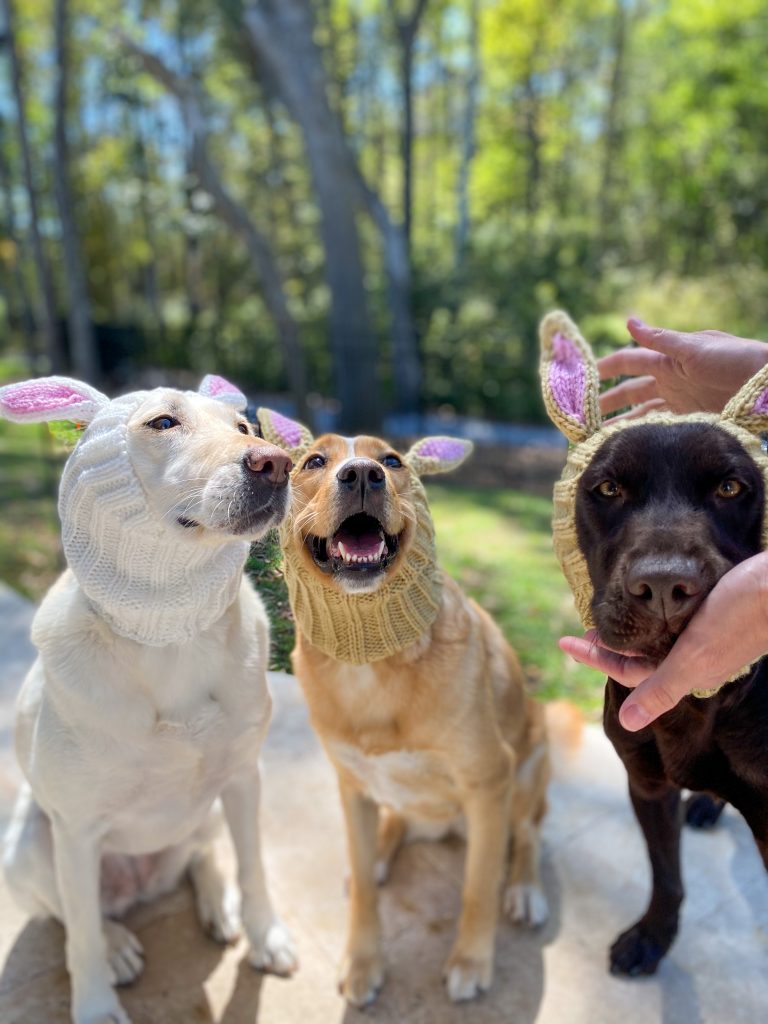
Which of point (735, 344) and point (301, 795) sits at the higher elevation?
point (735, 344)

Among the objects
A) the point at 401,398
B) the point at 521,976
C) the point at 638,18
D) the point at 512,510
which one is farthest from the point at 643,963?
the point at 638,18

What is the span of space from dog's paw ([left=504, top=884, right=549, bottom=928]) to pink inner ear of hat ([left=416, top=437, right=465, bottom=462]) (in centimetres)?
145

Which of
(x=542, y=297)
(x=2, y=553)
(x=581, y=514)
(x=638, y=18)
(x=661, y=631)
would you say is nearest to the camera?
(x=661, y=631)

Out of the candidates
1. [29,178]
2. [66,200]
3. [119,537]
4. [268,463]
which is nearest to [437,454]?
[268,463]

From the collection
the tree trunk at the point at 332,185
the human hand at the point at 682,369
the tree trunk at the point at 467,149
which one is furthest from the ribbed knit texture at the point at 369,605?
the tree trunk at the point at 467,149

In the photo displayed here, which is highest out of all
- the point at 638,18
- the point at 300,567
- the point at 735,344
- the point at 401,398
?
the point at 638,18

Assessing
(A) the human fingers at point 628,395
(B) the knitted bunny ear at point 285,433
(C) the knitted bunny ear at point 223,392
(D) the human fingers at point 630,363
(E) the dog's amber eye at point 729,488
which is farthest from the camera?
(A) the human fingers at point 628,395

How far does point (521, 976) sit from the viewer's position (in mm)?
2307

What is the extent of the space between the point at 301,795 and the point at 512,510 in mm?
4911

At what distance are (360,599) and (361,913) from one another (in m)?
1.06

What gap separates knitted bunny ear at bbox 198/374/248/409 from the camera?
6.04 feet

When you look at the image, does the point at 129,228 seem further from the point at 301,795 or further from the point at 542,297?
the point at 301,795

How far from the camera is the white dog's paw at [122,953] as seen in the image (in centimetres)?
225

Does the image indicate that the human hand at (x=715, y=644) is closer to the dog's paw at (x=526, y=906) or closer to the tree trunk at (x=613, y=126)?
the dog's paw at (x=526, y=906)
